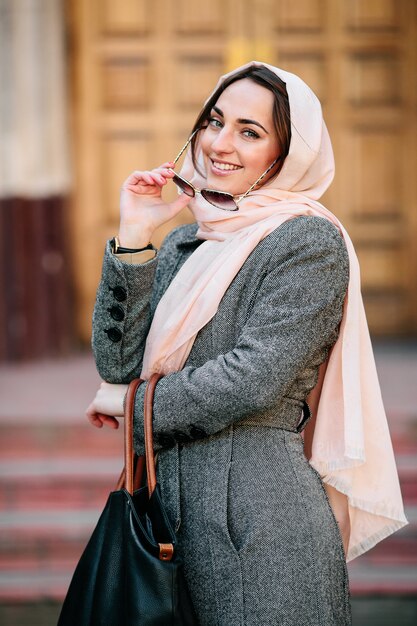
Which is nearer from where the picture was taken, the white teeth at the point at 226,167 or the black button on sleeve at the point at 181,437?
the black button on sleeve at the point at 181,437

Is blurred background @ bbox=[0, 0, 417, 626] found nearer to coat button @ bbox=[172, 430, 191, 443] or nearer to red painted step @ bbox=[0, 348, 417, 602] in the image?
red painted step @ bbox=[0, 348, 417, 602]

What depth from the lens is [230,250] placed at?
80.3 inches

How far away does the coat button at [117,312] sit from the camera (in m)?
2.06

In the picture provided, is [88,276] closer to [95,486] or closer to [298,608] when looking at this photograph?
[95,486]

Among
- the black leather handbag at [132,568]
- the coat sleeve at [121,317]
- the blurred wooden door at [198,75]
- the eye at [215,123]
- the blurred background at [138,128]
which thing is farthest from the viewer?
the blurred wooden door at [198,75]

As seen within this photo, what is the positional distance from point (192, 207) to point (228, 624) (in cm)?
90

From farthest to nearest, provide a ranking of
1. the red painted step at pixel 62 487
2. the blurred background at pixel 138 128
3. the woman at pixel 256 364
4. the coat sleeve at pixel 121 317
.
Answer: the blurred background at pixel 138 128 < the red painted step at pixel 62 487 < the coat sleeve at pixel 121 317 < the woman at pixel 256 364

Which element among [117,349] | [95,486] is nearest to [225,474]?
[117,349]

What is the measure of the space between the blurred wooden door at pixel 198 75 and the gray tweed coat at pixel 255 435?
4846 millimetres

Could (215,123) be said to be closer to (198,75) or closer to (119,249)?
(119,249)

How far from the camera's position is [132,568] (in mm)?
1840

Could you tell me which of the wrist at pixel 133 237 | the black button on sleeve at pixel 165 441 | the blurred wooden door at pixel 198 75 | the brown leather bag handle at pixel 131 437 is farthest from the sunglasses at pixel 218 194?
the blurred wooden door at pixel 198 75

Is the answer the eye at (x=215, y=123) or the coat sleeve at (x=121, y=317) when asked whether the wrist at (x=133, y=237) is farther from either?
the eye at (x=215, y=123)

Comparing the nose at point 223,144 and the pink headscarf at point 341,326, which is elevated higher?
the nose at point 223,144
